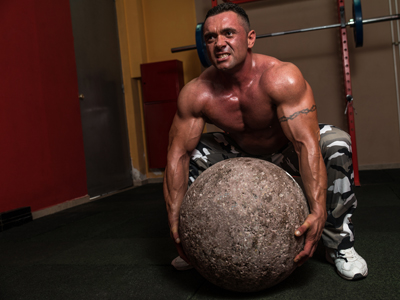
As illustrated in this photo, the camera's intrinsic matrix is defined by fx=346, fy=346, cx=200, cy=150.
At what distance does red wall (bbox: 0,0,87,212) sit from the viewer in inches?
122

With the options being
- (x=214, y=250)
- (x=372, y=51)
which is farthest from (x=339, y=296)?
(x=372, y=51)

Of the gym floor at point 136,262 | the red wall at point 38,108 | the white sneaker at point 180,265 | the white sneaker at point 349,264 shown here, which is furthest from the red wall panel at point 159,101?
the white sneaker at point 349,264

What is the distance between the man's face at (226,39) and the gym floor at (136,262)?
0.95m

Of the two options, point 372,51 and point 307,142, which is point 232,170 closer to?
point 307,142

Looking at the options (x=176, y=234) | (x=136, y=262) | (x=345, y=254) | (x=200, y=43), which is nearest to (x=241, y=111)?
(x=176, y=234)

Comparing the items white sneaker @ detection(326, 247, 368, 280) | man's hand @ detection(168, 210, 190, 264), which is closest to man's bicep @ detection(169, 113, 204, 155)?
man's hand @ detection(168, 210, 190, 264)

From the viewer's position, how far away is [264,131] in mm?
1716

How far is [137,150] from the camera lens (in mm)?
5242

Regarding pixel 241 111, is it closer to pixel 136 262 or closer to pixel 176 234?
pixel 176 234

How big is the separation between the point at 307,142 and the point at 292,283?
562 mm

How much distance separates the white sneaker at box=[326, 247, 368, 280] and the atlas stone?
0.32 m

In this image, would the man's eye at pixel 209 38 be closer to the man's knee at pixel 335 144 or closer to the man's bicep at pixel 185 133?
the man's bicep at pixel 185 133

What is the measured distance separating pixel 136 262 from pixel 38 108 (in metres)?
2.31

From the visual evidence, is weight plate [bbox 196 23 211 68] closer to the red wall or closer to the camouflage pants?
the red wall
